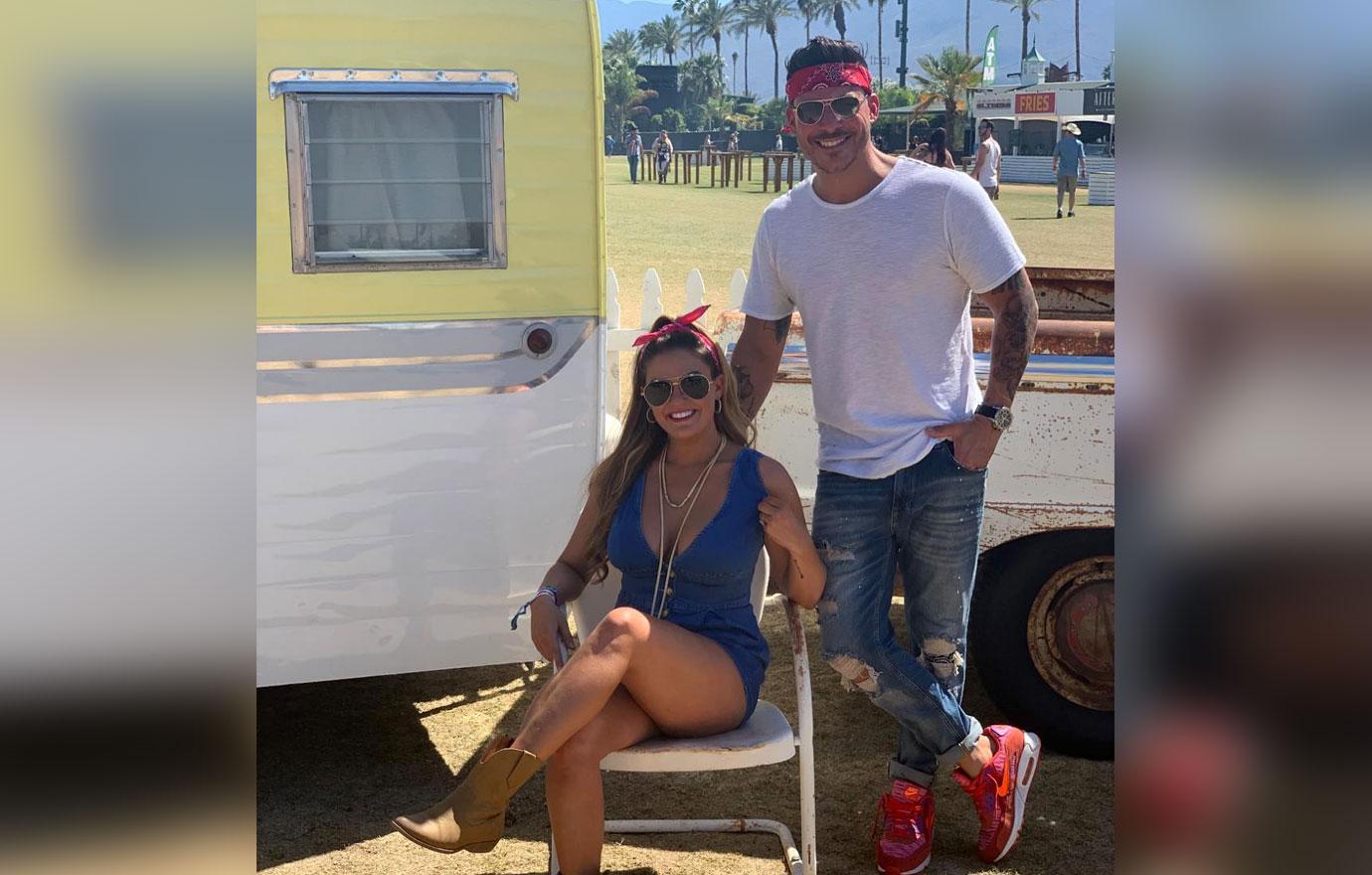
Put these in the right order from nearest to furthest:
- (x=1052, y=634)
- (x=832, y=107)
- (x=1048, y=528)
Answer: (x=832, y=107)
(x=1048, y=528)
(x=1052, y=634)

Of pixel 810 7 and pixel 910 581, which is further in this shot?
pixel 810 7

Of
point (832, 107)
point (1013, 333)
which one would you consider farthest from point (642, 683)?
point (832, 107)

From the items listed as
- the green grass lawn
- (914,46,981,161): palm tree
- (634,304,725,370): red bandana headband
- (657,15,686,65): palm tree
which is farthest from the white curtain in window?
(657,15,686,65): palm tree

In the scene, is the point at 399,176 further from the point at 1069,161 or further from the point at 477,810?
the point at 1069,161

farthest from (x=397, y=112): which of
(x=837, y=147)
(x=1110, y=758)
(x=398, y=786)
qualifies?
(x=1110, y=758)

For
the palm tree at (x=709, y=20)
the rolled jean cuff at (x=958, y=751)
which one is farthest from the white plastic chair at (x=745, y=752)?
the palm tree at (x=709, y=20)

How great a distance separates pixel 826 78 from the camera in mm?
3098

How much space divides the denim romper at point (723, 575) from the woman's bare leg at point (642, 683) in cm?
7

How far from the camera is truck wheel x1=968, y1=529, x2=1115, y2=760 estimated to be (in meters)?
3.94

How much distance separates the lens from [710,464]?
3.31 m

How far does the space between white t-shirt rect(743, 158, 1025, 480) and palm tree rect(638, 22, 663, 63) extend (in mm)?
132531

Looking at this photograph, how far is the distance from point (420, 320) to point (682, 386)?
2.78 ft

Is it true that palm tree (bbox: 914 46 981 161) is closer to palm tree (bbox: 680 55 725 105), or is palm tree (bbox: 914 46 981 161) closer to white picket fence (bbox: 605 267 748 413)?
palm tree (bbox: 680 55 725 105)

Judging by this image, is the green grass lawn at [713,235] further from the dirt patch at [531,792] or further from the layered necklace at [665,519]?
the layered necklace at [665,519]
